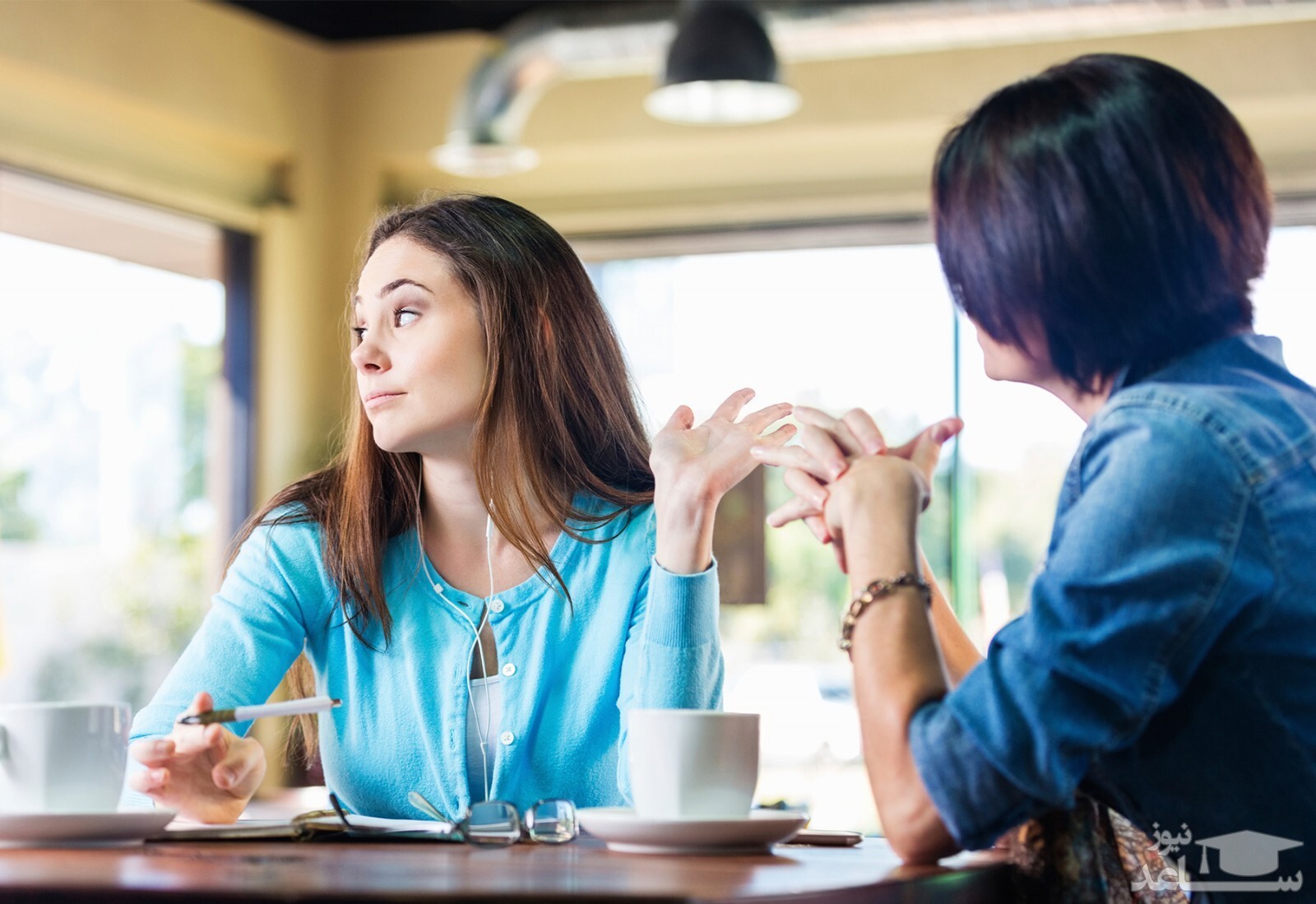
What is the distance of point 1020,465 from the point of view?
16.8ft

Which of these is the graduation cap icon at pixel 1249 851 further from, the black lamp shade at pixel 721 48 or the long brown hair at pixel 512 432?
the black lamp shade at pixel 721 48

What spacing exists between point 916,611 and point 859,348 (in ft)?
14.0

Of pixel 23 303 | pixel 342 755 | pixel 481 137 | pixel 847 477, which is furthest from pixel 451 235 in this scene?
pixel 23 303

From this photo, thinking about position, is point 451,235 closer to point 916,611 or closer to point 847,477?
point 847,477

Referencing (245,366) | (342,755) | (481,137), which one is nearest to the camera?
(342,755)

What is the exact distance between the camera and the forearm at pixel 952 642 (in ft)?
4.48

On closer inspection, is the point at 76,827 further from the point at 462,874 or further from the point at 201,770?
the point at 462,874

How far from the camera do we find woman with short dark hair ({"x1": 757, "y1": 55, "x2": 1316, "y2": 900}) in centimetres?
101

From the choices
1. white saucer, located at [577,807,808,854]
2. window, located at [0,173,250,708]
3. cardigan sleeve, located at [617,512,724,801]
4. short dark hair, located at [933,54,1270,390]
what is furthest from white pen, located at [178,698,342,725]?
window, located at [0,173,250,708]

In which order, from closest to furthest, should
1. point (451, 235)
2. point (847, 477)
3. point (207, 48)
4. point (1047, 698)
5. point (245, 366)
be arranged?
point (1047, 698) → point (847, 477) → point (451, 235) → point (207, 48) → point (245, 366)

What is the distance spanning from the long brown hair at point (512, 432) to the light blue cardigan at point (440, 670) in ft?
0.11

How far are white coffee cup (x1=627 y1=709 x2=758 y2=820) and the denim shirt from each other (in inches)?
6.0

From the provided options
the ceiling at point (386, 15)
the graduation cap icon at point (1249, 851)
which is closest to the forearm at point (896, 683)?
the graduation cap icon at point (1249, 851)

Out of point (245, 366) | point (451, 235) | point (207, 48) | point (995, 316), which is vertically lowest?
point (995, 316)
